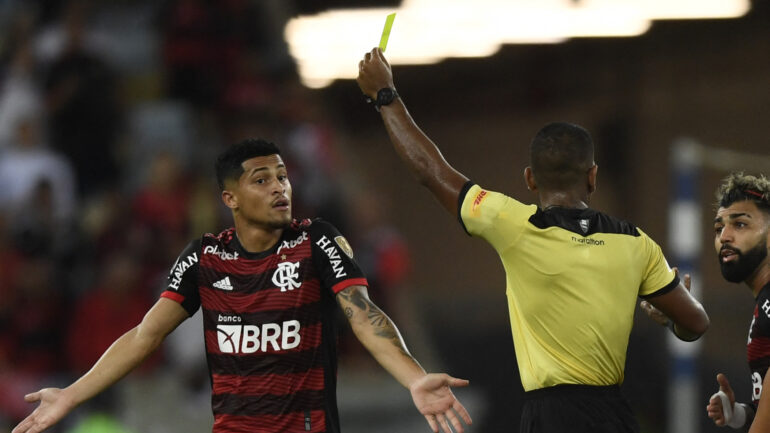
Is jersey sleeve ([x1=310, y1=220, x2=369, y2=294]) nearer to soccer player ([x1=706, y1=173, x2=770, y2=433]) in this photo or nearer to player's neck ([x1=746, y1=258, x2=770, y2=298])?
soccer player ([x1=706, y1=173, x2=770, y2=433])

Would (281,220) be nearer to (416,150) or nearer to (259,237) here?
(259,237)

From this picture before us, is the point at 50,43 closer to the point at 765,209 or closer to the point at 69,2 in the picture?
Answer: the point at 69,2

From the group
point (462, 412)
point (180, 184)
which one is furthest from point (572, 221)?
point (180, 184)

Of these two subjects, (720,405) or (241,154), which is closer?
(720,405)

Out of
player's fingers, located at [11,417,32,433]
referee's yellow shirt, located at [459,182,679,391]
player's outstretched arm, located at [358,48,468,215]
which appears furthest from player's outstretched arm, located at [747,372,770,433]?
player's fingers, located at [11,417,32,433]

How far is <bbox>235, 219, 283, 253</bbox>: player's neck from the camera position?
621 cm

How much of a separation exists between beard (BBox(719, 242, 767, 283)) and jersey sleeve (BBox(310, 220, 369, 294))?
1.84 metres

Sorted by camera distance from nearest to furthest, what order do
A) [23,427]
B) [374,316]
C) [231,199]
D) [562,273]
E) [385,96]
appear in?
[562,273] → [385,96] → [374,316] → [23,427] → [231,199]

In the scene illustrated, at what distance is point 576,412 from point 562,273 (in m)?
0.61

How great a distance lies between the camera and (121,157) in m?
13.0

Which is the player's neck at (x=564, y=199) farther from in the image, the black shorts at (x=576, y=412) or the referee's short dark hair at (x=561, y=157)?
the black shorts at (x=576, y=412)

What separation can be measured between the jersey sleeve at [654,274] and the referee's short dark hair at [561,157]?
Result: 46 centimetres

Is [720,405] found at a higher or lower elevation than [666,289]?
lower

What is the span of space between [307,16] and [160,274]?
7.17m
